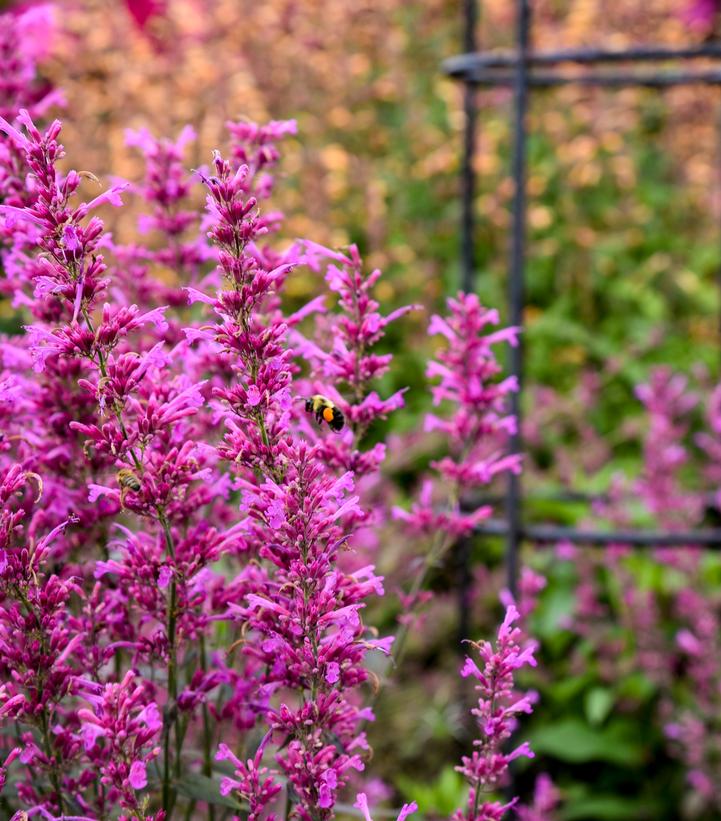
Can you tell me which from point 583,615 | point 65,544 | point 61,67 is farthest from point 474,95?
point 61,67

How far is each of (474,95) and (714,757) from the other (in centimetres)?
199

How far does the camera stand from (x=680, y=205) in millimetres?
5992

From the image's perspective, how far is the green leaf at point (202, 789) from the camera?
4.00ft

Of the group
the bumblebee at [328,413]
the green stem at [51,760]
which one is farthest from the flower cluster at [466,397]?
the green stem at [51,760]

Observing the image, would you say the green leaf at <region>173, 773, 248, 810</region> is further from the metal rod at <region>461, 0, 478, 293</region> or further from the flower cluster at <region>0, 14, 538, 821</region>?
the metal rod at <region>461, 0, 478, 293</region>

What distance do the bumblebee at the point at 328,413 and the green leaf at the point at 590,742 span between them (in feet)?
7.49

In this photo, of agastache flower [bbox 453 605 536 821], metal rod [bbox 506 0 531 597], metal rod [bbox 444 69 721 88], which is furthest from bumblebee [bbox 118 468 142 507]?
metal rod [bbox 444 69 721 88]

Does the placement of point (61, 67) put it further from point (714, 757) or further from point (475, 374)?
point (475, 374)

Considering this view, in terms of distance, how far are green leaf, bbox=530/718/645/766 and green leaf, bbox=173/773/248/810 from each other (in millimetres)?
2274

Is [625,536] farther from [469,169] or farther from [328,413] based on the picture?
[328,413]

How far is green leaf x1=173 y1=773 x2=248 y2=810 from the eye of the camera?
122 cm

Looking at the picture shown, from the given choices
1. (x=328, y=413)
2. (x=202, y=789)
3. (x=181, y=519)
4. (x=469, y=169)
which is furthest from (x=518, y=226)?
(x=202, y=789)

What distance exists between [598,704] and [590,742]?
128 mm

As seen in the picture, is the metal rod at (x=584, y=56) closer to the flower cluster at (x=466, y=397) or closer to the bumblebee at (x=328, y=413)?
the flower cluster at (x=466, y=397)
